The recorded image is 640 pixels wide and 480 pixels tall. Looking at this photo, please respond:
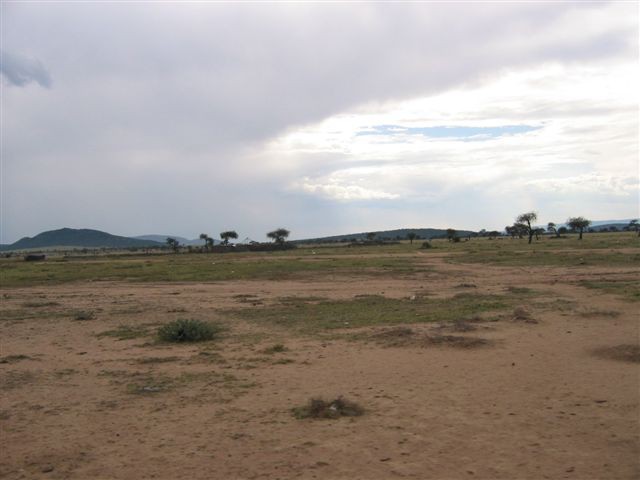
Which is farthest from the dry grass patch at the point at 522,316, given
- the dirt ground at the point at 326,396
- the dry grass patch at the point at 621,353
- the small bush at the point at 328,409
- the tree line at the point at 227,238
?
the tree line at the point at 227,238

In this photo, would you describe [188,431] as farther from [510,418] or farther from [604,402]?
[604,402]

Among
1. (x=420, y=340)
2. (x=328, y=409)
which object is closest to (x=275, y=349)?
(x=420, y=340)

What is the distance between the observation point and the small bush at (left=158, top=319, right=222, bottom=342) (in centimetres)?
1320

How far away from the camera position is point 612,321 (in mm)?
13883

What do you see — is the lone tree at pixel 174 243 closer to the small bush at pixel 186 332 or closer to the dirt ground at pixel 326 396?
the dirt ground at pixel 326 396

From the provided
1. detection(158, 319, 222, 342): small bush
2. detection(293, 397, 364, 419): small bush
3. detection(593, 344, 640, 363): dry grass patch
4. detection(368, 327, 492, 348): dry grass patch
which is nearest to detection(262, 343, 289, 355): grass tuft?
detection(368, 327, 492, 348): dry grass patch

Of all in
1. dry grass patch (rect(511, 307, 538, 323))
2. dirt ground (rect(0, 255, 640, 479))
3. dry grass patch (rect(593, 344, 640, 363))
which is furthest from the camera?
dry grass patch (rect(511, 307, 538, 323))

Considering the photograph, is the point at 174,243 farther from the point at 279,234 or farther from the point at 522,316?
the point at 522,316

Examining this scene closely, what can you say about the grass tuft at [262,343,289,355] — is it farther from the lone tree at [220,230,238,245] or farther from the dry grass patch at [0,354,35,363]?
the lone tree at [220,230,238,245]

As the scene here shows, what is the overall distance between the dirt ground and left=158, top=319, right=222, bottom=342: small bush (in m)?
0.44

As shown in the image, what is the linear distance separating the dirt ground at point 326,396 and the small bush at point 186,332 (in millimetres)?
436

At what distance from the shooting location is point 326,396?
8.27 metres

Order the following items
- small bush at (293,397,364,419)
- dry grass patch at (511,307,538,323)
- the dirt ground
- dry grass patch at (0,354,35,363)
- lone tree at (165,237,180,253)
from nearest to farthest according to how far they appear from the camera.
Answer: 1. the dirt ground
2. small bush at (293,397,364,419)
3. dry grass patch at (0,354,35,363)
4. dry grass patch at (511,307,538,323)
5. lone tree at (165,237,180,253)

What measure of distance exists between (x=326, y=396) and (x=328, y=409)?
83 centimetres
